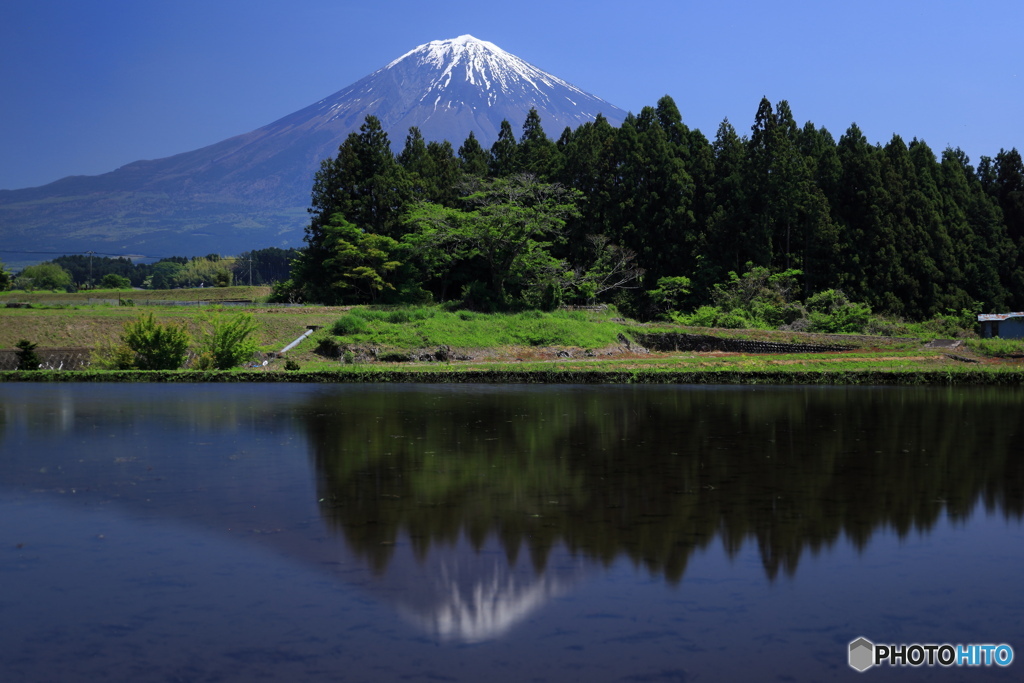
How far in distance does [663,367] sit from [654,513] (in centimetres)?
1767

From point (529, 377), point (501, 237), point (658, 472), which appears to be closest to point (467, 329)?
point (501, 237)

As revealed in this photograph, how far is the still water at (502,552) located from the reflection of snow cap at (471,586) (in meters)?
0.03

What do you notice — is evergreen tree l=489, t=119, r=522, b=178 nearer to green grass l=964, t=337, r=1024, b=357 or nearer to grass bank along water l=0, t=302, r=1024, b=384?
grass bank along water l=0, t=302, r=1024, b=384

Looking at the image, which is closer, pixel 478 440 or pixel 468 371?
pixel 478 440

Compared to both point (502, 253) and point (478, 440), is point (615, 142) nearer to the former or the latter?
point (502, 253)

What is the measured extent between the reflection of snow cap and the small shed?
37.5 metres

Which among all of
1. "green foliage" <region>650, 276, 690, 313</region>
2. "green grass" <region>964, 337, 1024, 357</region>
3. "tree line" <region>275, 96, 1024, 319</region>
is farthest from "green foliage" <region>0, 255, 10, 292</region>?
"green grass" <region>964, 337, 1024, 357</region>

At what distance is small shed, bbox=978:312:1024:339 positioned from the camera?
1559 inches

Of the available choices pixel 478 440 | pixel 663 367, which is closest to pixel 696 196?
pixel 663 367

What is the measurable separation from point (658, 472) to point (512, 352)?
22.4 metres

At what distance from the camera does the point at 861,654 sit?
5461 millimetres

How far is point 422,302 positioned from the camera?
153ft

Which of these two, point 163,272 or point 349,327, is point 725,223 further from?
point 163,272

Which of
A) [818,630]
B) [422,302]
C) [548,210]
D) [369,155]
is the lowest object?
[818,630]
